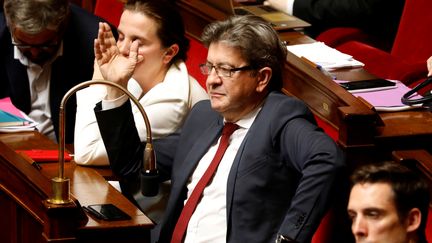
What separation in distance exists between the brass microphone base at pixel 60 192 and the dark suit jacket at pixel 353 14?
1588mm

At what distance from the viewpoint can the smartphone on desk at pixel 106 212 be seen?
89.0 inches

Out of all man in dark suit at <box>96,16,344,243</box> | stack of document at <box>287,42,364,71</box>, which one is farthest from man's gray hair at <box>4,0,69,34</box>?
stack of document at <box>287,42,364,71</box>

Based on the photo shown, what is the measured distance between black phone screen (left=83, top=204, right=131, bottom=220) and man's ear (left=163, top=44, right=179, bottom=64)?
21.4 inches

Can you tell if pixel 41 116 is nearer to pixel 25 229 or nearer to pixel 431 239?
pixel 25 229

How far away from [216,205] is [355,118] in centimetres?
37

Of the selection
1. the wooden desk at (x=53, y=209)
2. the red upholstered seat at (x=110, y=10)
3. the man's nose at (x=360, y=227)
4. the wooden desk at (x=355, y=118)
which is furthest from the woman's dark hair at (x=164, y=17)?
the man's nose at (x=360, y=227)

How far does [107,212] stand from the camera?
2285 millimetres

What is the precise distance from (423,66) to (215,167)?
99 centimetres

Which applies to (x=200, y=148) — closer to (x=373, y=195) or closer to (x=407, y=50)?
(x=373, y=195)

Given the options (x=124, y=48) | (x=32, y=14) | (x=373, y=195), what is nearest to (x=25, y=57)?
(x=32, y=14)

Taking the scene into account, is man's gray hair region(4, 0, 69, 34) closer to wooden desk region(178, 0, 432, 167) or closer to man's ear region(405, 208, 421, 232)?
wooden desk region(178, 0, 432, 167)

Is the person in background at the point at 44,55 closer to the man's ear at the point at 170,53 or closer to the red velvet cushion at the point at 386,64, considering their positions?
the man's ear at the point at 170,53

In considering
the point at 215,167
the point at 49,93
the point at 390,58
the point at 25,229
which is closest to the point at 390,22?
the point at 390,58

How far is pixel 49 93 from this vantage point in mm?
3131
